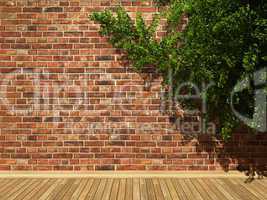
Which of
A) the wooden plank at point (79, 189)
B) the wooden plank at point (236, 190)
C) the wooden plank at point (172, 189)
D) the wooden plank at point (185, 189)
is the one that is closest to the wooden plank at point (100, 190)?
the wooden plank at point (79, 189)

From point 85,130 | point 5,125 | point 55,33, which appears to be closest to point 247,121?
point 85,130

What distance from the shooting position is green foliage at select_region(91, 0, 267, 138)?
587cm

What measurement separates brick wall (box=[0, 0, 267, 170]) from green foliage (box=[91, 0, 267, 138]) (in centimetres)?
39

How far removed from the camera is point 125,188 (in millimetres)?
6535

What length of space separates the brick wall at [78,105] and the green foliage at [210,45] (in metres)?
0.39

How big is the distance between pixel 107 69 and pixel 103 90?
1.18 feet

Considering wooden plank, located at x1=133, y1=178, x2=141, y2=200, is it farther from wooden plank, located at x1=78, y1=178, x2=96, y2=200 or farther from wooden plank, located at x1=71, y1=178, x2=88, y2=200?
wooden plank, located at x1=71, y1=178, x2=88, y2=200

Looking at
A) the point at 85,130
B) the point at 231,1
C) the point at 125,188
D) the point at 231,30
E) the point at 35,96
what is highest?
the point at 231,1

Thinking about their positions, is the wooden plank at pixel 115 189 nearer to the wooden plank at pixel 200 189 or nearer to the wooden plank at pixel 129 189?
the wooden plank at pixel 129 189

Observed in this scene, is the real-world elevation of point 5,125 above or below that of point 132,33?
below

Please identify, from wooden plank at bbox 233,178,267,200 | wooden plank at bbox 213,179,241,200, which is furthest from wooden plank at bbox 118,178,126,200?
wooden plank at bbox 233,178,267,200

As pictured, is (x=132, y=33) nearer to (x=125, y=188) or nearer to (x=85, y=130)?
(x=85, y=130)

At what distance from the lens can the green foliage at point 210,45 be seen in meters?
5.87

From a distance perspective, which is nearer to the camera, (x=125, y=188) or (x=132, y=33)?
(x=125, y=188)
